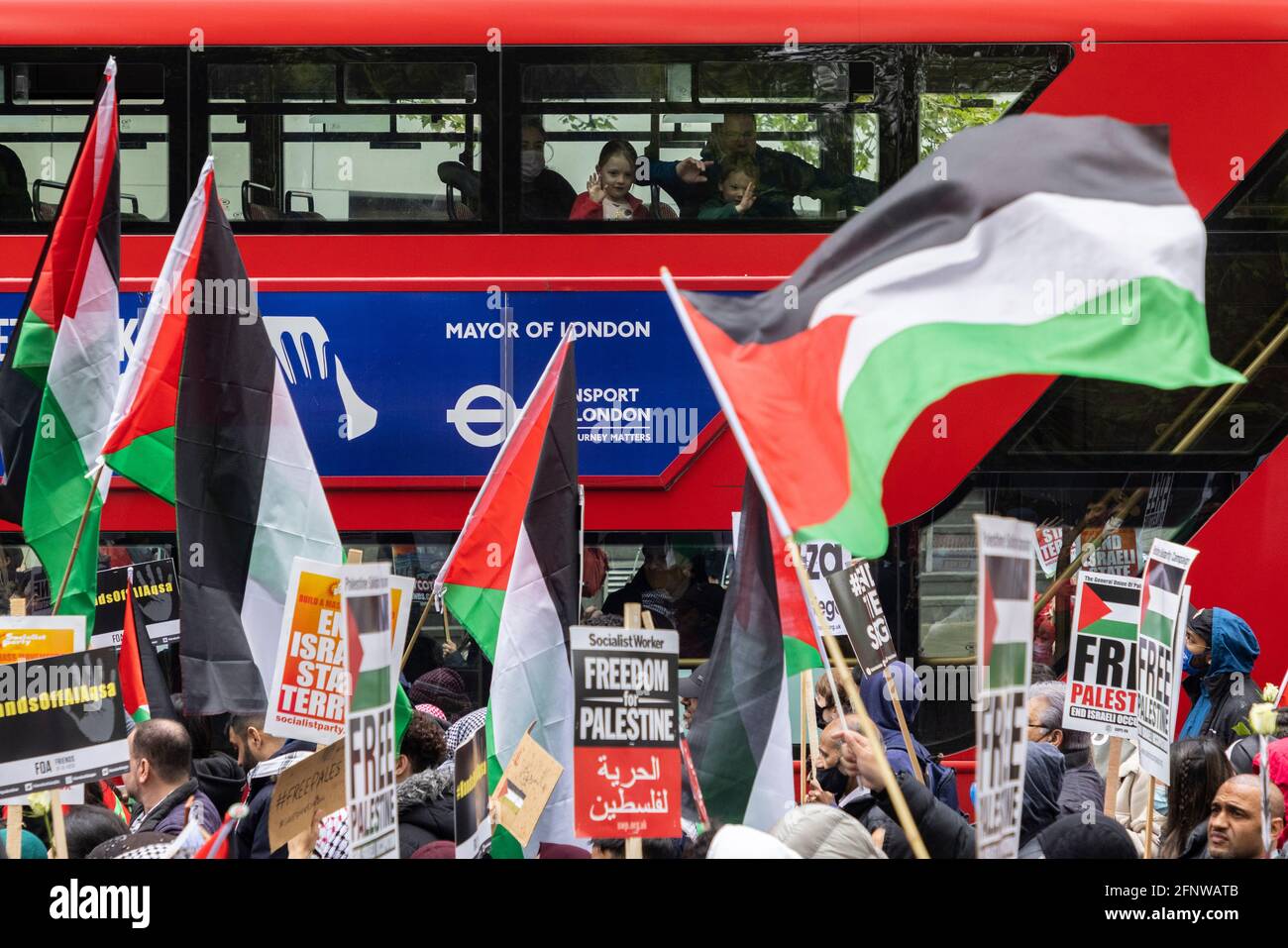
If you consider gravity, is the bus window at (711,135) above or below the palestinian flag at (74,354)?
above

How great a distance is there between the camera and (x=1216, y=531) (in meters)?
6.86

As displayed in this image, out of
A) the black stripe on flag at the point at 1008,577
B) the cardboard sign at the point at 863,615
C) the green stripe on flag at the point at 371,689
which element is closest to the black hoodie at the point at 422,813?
the green stripe on flag at the point at 371,689

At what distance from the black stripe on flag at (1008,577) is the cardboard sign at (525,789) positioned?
5.14 feet

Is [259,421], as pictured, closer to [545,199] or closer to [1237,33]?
[545,199]

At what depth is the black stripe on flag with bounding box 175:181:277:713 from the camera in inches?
197

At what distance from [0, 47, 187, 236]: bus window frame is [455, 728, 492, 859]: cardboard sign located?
3.68 meters

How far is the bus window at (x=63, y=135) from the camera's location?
6.86 m

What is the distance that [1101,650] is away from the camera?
16.5ft

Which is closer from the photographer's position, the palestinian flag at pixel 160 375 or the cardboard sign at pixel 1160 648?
the cardboard sign at pixel 1160 648

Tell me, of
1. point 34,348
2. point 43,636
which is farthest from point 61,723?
point 34,348

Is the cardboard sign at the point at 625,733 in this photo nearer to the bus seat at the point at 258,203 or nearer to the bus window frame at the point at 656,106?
the bus window frame at the point at 656,106

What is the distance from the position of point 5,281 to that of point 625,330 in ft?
9.58

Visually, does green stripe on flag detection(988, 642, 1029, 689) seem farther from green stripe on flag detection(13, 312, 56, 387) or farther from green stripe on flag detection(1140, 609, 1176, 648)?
green stripe on flag detection(13, 312, 56, 387)
